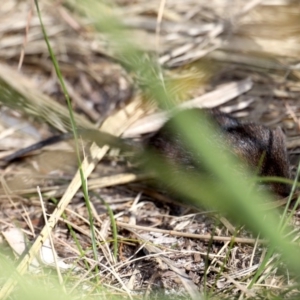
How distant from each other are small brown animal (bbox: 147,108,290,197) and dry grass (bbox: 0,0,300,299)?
26 cm

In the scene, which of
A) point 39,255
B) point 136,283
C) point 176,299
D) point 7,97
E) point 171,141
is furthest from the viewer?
point 7,97

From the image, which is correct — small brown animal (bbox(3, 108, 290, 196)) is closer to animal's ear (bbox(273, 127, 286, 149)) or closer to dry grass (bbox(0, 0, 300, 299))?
animal's ear (bbox(273, 127, 286, 149))

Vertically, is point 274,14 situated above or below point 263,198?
above

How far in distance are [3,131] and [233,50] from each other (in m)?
A: 1.76

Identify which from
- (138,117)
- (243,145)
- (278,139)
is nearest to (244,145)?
(243,145)

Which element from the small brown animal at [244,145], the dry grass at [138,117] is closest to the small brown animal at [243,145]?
the small brown animal at [244,145]

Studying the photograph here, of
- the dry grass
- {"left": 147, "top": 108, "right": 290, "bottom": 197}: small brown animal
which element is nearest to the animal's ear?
{"left": 147, "top": 108, "right": 290, "bottom": 197}: small brown animal

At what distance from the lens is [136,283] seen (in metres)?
2.79

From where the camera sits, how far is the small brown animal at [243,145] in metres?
3.12

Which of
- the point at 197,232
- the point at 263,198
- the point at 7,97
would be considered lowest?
the point at 197,232

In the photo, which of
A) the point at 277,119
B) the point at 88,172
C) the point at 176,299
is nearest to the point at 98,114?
the point at 88,172

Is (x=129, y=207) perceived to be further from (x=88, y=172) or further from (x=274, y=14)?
(x=274, y=14)

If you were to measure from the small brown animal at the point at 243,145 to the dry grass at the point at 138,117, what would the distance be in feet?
0.81

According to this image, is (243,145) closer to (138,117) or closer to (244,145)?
(244,145)
